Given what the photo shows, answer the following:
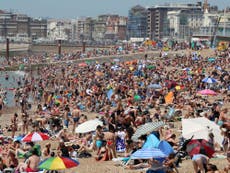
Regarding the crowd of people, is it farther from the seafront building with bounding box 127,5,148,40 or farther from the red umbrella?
the seafront building with bounding box 127,5,148,40

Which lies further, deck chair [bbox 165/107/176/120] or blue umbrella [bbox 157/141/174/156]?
deck chair [bbox 165/107/176/120]

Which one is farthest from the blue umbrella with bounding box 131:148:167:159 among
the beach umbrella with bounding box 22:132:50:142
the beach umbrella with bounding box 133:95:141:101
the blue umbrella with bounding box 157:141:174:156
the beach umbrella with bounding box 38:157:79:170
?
the beach umbrella with bounding box 133:95:141:101

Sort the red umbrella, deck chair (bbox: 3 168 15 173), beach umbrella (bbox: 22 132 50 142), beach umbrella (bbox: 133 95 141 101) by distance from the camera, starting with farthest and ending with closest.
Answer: beach umbrella (bbox: 133 95 141 101) < beach umbrella (bbox: 22 132 50 142) < deck chair (bbox: 3 168 15 173) < the red umbrella

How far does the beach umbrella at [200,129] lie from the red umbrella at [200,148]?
0.61 meters

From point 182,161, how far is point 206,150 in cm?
104

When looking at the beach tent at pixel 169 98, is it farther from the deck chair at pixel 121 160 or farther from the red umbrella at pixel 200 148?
the red umbrella at pixel 200 148

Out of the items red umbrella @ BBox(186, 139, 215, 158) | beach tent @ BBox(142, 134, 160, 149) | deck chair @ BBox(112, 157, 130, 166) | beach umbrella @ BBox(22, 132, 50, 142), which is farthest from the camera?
beach umbrella @ BBox(22, 132, 50, 142)

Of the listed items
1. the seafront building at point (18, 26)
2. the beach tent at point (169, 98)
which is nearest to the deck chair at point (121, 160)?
the beach tent at point (169, 98)

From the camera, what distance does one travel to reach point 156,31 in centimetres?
14475

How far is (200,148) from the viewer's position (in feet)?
30.7

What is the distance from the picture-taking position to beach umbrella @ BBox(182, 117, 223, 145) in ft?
34.4

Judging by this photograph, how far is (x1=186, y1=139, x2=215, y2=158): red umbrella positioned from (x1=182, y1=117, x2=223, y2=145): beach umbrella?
613mm

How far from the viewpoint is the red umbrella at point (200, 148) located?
30.6ft

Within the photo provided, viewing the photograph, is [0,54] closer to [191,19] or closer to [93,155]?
[191,19]
